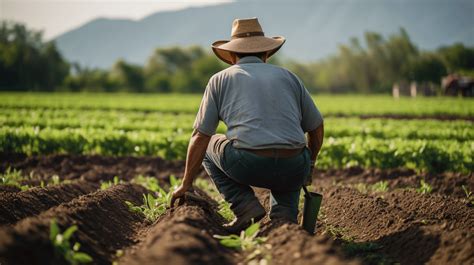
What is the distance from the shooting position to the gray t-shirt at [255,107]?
13.8 ft

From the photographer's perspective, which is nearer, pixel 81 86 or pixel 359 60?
pixel 81 86

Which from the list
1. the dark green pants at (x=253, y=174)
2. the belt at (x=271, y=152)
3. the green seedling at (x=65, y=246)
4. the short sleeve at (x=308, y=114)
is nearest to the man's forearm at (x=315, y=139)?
the short sleeve at (x=308, y=114)

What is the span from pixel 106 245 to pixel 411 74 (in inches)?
3331

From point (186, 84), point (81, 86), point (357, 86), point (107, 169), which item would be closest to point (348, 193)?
point (107, 169)

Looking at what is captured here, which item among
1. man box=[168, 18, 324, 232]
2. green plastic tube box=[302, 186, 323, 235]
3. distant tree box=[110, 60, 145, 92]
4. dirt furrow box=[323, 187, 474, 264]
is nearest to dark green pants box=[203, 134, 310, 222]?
man box=[168, 18, 324, 232]

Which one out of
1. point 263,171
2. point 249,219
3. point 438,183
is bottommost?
point 438,183

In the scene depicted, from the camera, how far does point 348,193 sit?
616 cm

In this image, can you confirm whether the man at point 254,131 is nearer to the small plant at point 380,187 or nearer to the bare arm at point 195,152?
the bare arm at point 195,152

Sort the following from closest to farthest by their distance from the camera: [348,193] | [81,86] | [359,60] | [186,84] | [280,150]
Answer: [280,150], [348,193], [81,86], [186,84], [359,60]

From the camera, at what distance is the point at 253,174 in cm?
432

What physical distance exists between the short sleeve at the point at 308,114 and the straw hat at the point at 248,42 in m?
0.47

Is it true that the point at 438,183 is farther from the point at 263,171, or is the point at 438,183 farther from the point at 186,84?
the point at 186,84

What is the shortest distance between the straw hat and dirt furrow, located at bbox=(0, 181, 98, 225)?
2.38 m

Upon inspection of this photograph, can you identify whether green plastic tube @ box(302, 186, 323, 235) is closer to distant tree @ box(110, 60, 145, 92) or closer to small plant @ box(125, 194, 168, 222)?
small plant @ box(125, 194, 168, 222)
